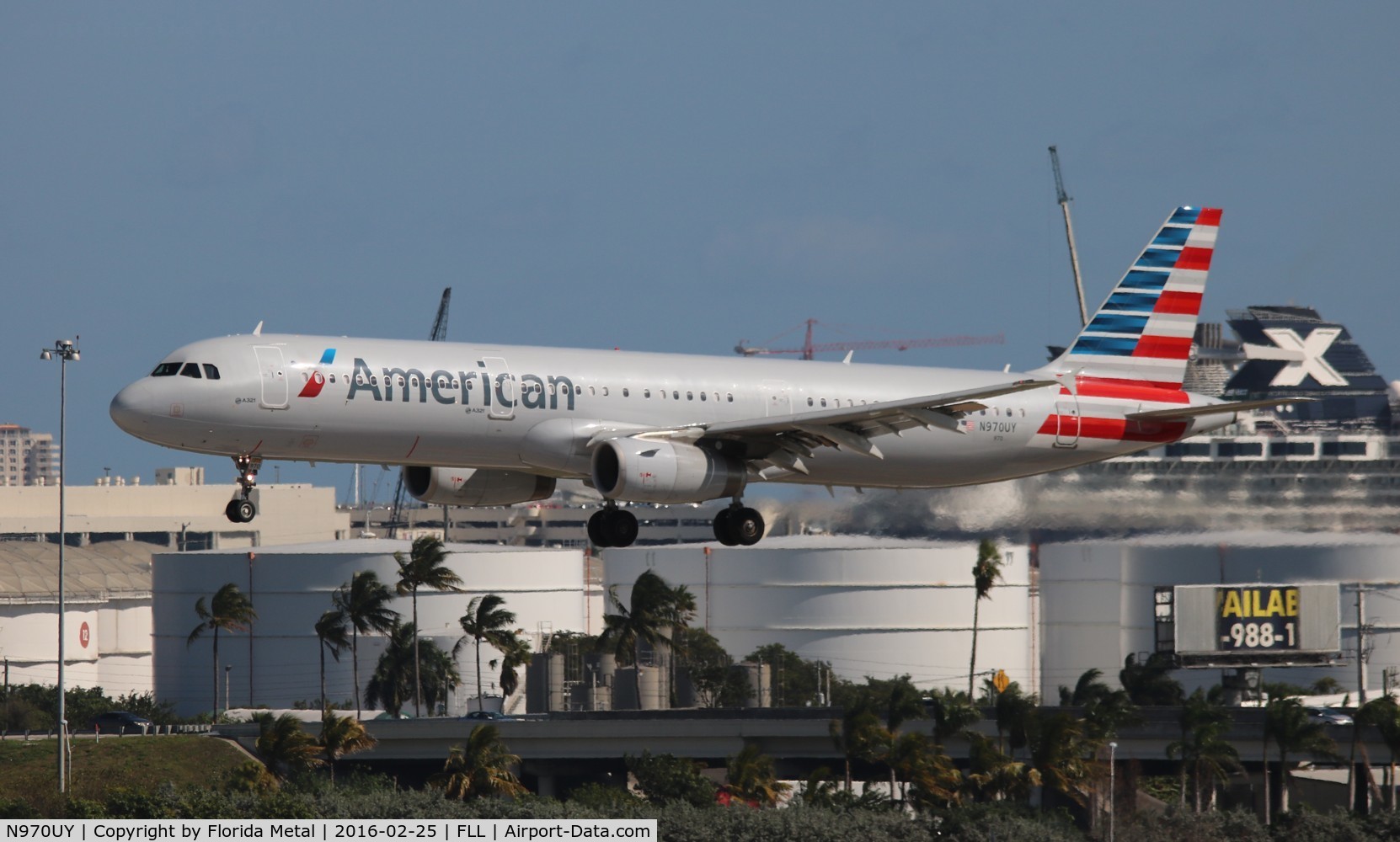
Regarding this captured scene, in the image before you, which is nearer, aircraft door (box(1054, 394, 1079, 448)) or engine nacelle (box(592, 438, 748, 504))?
engine nacelle (box(592, 438, 748, 504))

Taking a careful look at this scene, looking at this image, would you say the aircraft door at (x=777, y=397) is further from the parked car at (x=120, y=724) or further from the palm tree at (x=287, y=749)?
the parked car at (x=120, y=724)

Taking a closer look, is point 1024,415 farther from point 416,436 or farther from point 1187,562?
point 1187,562

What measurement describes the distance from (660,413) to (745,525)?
4.26m

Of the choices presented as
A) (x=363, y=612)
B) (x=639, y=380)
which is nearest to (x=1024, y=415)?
(x=639, y=380)

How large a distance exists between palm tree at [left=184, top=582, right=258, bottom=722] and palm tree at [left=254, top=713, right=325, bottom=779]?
3859 centimetres

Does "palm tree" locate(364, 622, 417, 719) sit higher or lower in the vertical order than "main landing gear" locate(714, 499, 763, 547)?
lower

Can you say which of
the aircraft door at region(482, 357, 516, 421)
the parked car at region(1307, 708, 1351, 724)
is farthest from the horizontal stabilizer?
the parked car at region(1307, 708, 1351, 724)

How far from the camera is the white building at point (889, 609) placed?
123 metres

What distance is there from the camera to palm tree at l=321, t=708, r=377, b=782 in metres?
82.9

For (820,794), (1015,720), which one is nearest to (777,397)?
(820,794)

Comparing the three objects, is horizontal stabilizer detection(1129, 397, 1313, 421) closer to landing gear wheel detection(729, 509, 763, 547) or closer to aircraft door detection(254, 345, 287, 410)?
landing gear wheel detection(729, 509, 763, 547)

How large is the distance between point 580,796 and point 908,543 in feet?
165

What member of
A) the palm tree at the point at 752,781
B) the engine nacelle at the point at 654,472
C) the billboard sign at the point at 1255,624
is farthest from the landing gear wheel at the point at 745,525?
the billboard sign at the point at 1255,624

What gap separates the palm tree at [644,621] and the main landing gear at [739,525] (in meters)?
67.0
